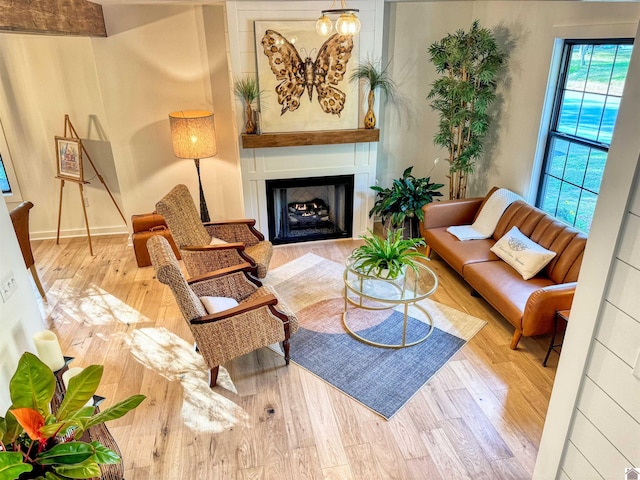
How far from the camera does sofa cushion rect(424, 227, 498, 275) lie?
3912mm

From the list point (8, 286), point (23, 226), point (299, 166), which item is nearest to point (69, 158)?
point (23, 226)

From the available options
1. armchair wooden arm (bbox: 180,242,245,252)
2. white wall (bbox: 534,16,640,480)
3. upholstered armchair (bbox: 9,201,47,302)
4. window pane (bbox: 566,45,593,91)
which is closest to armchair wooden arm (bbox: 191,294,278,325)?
armchair wooden arm (bbox: 180,242,245,252)

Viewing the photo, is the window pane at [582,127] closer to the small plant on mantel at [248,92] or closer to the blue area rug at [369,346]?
the blue area rug at [369,346]

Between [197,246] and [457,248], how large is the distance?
2.33 m

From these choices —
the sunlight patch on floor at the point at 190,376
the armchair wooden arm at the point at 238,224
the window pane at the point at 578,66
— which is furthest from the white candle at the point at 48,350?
the window pane at the point at 578,66

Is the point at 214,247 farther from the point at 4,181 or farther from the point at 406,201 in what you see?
the point at 4,181

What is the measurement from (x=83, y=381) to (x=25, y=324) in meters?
0.81

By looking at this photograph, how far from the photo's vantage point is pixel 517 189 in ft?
14.2

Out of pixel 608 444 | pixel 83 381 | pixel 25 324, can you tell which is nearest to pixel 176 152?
pixel 25 324

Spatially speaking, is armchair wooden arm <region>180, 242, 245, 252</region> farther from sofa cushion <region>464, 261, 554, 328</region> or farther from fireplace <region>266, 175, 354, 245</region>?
sofa cushion <region>464, 261, 554, 328</region>

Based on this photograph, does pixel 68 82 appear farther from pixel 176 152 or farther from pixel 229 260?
pixel 229 260

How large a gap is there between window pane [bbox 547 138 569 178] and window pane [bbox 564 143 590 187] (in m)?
0.06

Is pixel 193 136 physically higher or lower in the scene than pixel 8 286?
higher

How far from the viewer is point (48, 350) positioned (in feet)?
6.58
